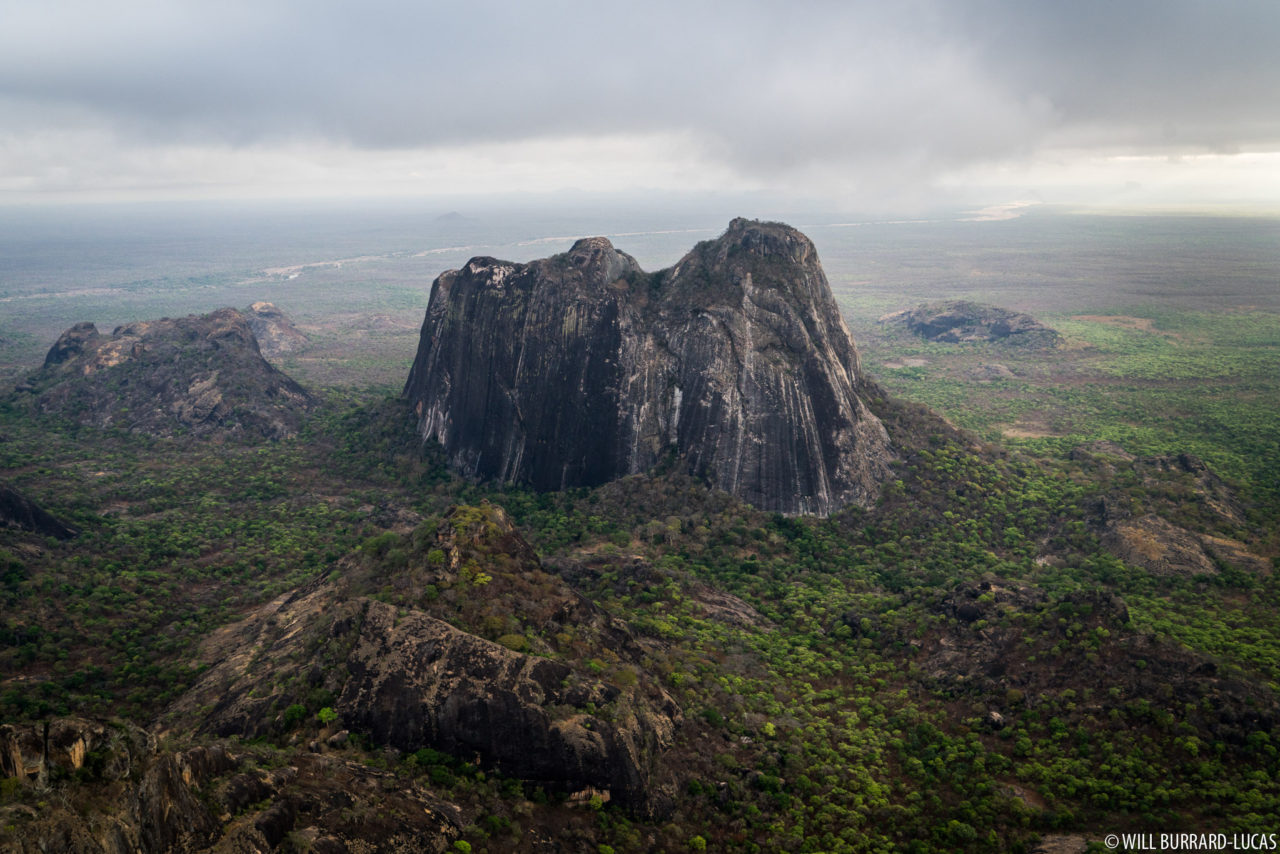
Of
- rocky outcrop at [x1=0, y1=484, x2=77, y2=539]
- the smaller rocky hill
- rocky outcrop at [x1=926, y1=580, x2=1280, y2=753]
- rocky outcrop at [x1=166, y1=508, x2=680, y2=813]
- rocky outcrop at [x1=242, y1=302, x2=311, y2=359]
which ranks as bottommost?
rocky outcrop at [x1=926, y1=580, x2=1280, y2=753]

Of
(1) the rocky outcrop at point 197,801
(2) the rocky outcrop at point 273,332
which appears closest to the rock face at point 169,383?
(2) the rocky outcrop at point 273,332

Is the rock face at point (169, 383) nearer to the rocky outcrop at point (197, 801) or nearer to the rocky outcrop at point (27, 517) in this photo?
the rocky outcrop at point (27, 517)

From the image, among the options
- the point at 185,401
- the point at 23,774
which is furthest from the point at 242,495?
the point at 23,774

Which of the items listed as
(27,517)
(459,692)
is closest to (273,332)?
(27,517)

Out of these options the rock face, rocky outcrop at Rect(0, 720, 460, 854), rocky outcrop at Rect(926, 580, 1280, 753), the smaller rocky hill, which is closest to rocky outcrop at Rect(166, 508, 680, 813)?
rocky outcrop at Rect(0, 720, 460, 854)

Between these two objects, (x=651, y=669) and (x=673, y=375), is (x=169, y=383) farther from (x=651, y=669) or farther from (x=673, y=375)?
(x=651, y=669)

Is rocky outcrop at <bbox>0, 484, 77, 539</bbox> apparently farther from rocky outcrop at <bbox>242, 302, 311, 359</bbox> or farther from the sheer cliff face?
rocky outcrop at <bbox>242, 302, 311, 359</bbox>
